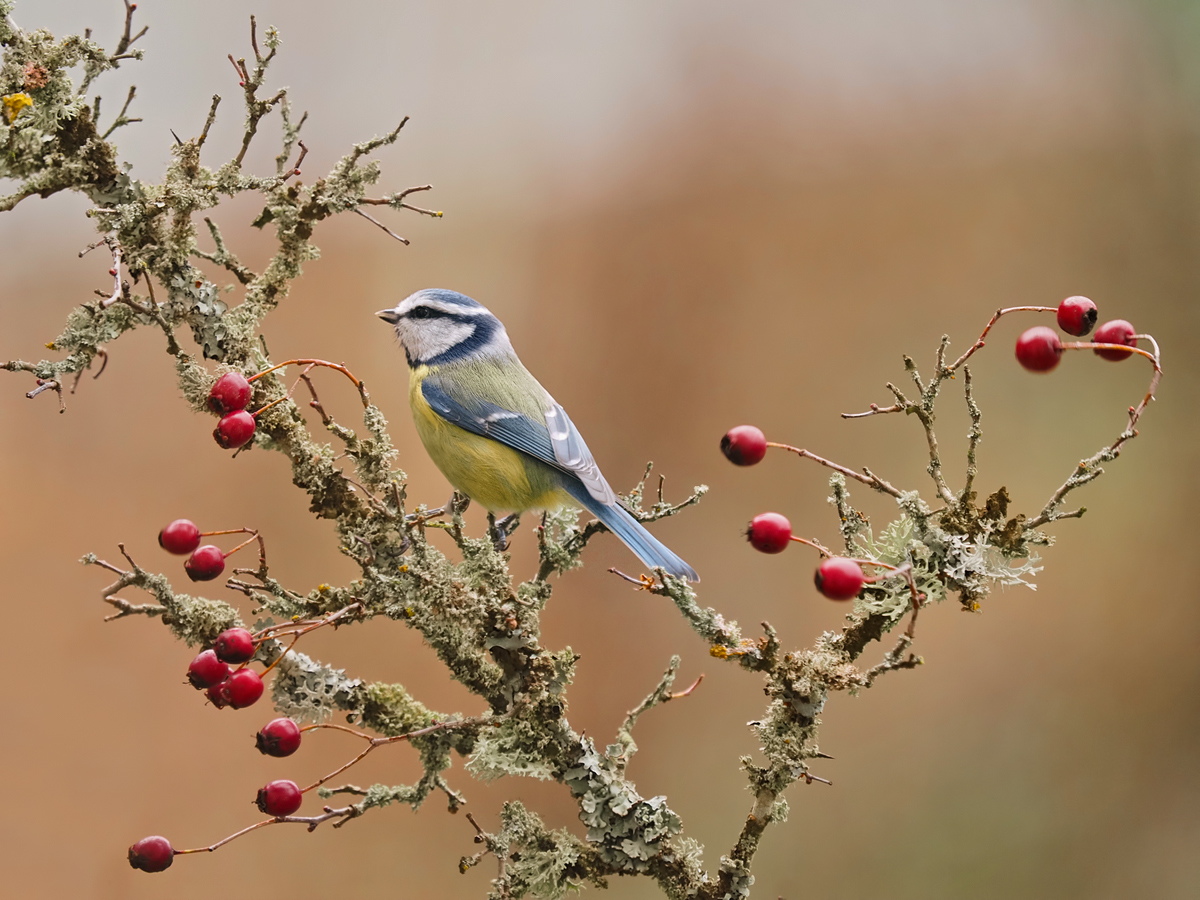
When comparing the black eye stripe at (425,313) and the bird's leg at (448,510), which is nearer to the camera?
the bird's leg at (448,510)

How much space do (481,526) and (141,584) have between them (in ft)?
2.93

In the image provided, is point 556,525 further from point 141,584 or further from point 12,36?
point 12,36

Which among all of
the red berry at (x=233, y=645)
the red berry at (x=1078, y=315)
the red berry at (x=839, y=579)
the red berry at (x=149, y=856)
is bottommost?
the red berry at (x=149, y=856)

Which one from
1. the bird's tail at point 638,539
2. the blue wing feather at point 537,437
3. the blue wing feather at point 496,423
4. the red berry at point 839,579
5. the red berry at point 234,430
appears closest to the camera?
the red berry at point 839,579

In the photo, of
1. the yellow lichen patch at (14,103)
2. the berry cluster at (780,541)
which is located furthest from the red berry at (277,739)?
the yellow lichen patch at (14,103)

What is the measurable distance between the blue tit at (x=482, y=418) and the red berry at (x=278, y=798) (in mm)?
456

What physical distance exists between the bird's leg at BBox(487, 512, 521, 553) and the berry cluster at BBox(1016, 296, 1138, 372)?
711mm

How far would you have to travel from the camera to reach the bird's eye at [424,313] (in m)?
1.28

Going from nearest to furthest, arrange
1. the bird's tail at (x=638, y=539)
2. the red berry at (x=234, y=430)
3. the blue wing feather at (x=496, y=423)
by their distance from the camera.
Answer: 1. the red berry at (x=234, y=430)
2. the bird's tail at (x=638, y=539)
3. the blue wing feather at (x=496, y=423)

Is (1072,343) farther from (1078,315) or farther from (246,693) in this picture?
(246,693)

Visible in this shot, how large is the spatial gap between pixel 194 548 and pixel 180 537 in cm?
2

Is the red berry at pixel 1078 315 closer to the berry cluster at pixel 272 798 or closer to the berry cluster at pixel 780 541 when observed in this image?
the berry cluster at pixel 780 541

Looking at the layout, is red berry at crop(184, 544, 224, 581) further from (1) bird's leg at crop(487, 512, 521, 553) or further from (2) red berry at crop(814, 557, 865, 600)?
(2) red berry at crop(814, 557, 865, 600)

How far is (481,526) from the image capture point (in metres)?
1.82
